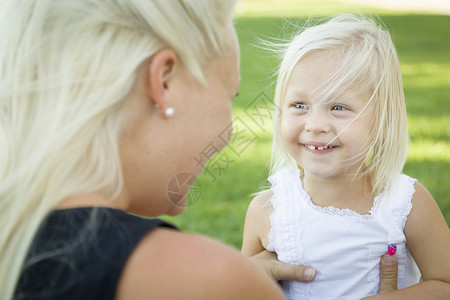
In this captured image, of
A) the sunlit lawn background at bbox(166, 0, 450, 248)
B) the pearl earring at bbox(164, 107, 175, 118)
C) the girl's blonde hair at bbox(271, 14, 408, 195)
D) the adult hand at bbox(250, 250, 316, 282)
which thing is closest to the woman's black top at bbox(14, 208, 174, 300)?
the pearl earring at bbox(164, 107, 175, 118)

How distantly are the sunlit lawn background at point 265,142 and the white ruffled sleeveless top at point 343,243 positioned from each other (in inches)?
20.7

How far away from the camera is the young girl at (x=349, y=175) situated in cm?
236

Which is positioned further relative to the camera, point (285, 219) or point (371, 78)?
point (285, 219)

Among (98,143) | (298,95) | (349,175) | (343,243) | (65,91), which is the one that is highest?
(65,91)

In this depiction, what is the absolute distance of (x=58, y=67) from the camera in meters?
1.29

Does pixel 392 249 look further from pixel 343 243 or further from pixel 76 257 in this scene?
pixel 76 257

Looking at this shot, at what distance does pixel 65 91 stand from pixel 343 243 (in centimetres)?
159

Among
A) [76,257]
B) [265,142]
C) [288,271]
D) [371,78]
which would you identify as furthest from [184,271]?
[265,142]

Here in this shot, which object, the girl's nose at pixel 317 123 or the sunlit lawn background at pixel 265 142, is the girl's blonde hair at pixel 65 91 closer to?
the sunlit lawn background at pixel 265 142

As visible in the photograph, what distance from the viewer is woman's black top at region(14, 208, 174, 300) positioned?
120cm

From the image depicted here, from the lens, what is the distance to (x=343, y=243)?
2.43 m

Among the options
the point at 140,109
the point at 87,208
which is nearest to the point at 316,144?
the point at 140,109

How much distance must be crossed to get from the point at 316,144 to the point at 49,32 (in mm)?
1408

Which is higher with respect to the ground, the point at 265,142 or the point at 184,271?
the point at 184,271
